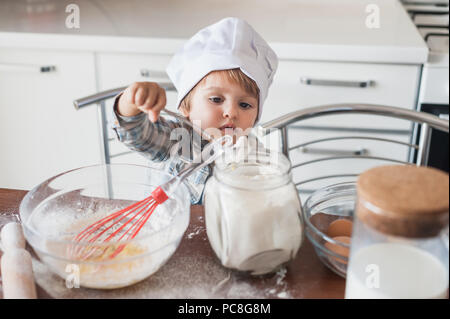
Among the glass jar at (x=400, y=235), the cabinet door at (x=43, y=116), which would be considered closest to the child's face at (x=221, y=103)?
the glass jar at (x=400, y=235)

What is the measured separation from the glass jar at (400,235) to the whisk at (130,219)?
19cm

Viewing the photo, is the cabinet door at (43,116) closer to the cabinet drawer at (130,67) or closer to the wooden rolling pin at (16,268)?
the cabinet drawer at (130,67)

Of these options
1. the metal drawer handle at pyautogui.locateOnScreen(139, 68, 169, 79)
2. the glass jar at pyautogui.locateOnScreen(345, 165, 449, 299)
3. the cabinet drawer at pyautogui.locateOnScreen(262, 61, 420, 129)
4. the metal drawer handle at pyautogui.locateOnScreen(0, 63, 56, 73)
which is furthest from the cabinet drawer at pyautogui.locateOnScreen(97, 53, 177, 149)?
the glass jar at pyautogui.locateOnScreen(345, 165, 449, 299)

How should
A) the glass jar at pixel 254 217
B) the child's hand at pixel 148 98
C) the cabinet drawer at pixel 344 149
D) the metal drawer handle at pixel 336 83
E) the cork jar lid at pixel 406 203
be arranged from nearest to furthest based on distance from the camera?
the cork jar lid at pixel 406 203 < the glass jar at pixel 254 217 < the child's hand at pixel 148 98 < the metal drawer handle at pixel 336 83 < the cabinet drawer at pixel 344 149

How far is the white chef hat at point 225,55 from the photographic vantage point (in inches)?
33.0

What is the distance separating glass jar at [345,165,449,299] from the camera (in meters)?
0.37

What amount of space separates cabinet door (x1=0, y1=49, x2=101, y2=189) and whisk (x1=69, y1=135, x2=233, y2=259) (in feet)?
2.92

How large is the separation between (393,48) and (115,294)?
1068mm

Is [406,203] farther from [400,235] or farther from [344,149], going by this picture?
[344,149]

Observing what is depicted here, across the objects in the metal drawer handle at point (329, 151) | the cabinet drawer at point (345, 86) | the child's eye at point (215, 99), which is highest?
the child's eye at point (215, 99)

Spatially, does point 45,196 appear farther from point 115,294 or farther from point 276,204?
point 276,204

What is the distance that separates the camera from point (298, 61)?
132cm

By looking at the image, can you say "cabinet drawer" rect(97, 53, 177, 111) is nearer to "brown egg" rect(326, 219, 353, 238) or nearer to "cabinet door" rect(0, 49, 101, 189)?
"cabinet door" rect(0, 49, 101, 189)

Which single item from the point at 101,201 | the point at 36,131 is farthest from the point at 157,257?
the point at 36,131
